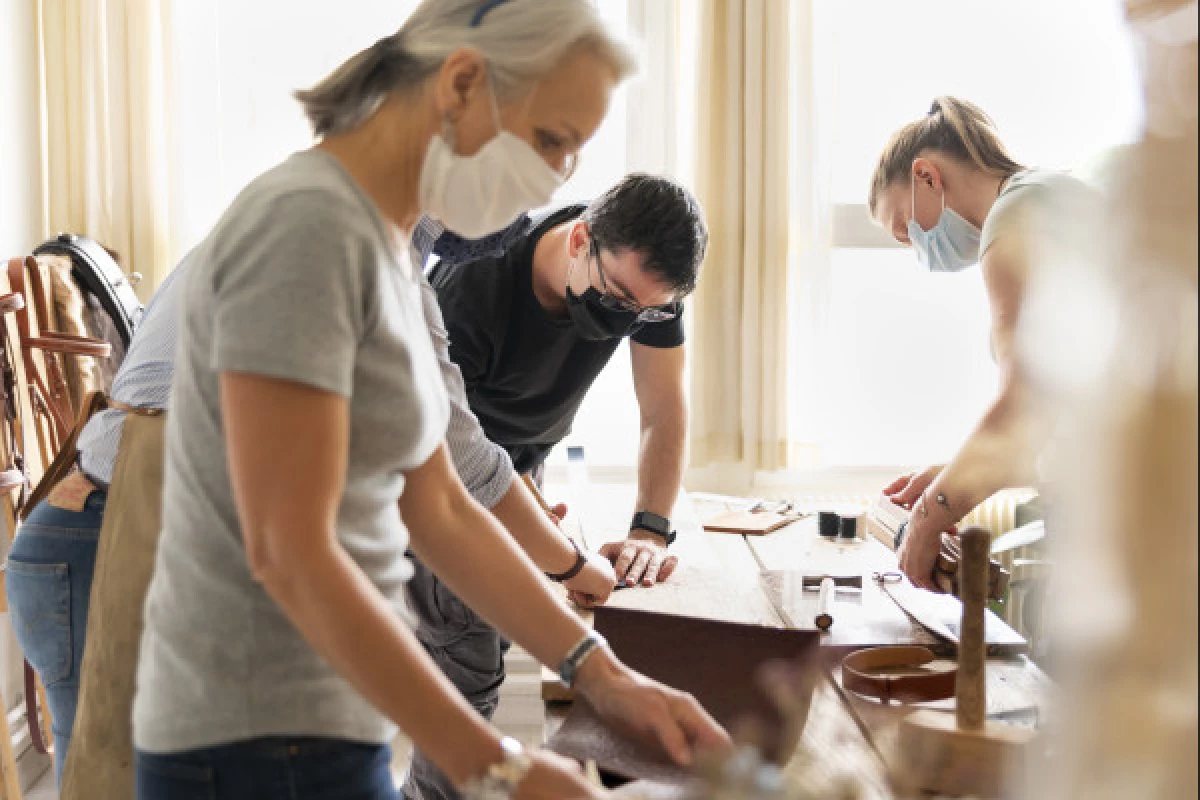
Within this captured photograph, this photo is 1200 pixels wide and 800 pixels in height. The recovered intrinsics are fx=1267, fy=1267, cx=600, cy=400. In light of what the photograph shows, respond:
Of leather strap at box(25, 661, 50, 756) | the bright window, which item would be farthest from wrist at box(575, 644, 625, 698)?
the bright window

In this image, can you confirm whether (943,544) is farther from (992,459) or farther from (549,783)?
(549,783)

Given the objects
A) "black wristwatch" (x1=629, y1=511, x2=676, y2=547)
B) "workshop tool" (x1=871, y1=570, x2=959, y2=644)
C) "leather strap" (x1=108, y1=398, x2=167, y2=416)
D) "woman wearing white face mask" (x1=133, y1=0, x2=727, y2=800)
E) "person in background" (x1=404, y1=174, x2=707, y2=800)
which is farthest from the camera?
"black wristwatch" (x1=629, y1=511, x2=676, y2=547)

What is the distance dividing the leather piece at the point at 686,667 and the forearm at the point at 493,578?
0.34 ft

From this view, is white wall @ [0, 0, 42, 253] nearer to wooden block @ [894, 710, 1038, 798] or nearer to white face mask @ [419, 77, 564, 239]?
white face mask @ [419, 77, 564, 239]

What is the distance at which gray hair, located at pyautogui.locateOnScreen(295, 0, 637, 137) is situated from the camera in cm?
108

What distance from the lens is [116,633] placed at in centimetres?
159

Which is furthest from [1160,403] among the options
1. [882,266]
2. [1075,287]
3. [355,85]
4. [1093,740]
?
[882,266]

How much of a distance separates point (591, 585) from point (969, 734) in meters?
0.86

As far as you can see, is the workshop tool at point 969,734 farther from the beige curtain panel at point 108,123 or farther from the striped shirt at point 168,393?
the beige curtain panel at point 108,123

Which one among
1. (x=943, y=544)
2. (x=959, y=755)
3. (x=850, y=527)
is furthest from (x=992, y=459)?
(x=959, y=755)

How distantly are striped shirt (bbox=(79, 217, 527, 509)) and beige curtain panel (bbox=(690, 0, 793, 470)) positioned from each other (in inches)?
83.7

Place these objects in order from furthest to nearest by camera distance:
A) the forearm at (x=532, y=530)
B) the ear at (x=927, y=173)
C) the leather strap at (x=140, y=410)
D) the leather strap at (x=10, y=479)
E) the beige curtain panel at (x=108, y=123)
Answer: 1. the beige curtain panel at (x=108, y=123)
2. the leather strap at (x=10, y=479)
3. the ear at (x=927, y=173)
4. the forearm at (x=532, y=530)
5. the leather strap at (x=140, y=410)

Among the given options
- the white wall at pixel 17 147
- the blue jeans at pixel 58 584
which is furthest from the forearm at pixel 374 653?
the white wall at pixel 17 147

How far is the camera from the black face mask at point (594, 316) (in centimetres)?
221
